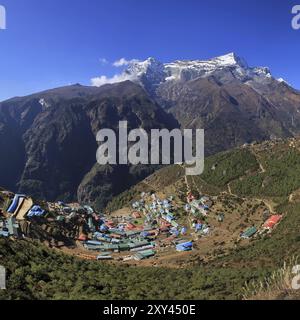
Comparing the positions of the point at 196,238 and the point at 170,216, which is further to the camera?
the point at 170,216

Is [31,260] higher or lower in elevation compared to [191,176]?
lower

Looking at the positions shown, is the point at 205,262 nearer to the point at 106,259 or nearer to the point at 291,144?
the point at 106,259

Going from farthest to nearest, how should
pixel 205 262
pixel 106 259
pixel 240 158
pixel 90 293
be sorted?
pixel 240 158 < pixel 106 259 < pixel 205 262 < pixel 90 293

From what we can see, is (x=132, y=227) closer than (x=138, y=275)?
No

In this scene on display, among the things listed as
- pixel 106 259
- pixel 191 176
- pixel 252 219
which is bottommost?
pixel 106 259

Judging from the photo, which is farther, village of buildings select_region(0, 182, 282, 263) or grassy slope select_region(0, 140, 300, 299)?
village of buildings select_region(0, 182, 282, 263)

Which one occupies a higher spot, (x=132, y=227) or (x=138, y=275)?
(x=132, y=227)

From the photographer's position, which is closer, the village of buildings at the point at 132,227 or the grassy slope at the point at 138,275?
the grassy slope at the point at 138,275
